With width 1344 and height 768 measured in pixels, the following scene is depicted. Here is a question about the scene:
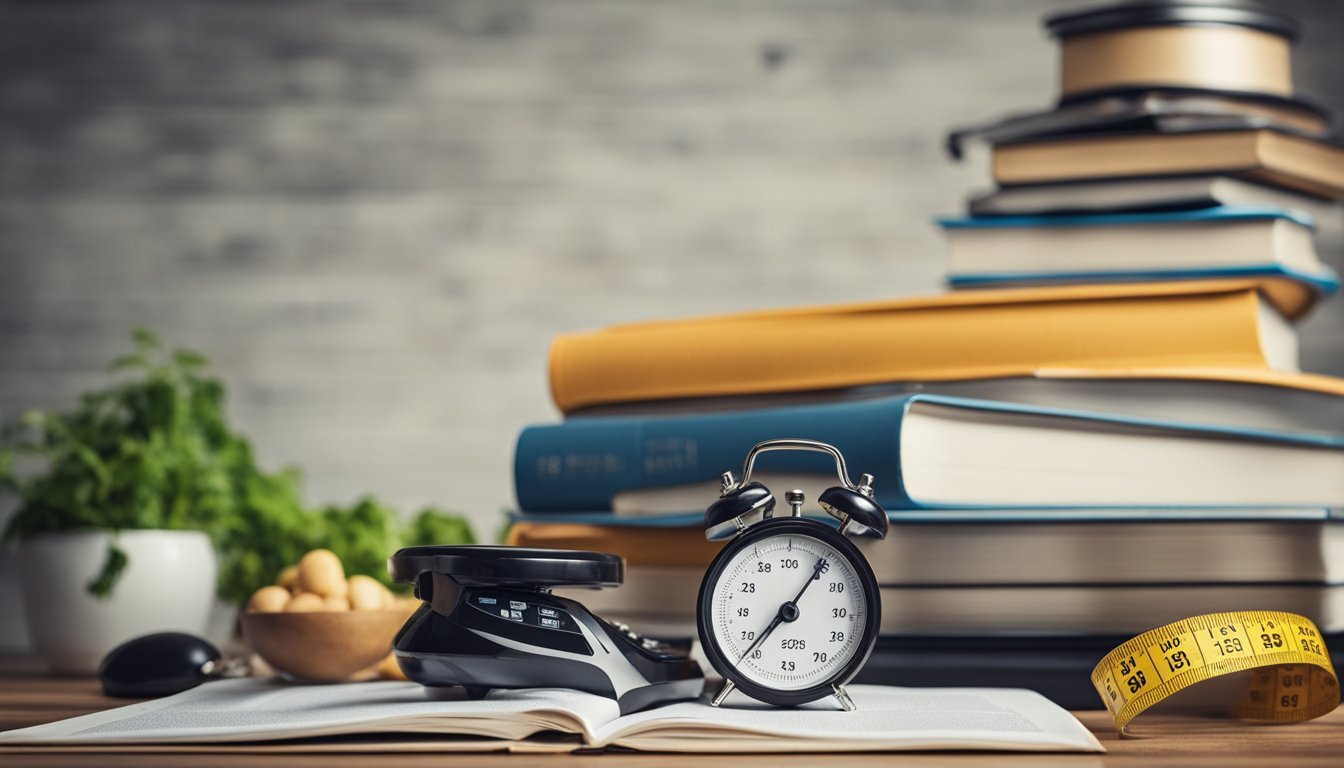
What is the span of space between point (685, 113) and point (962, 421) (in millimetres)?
1067

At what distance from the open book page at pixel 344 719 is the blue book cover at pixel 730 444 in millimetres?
280

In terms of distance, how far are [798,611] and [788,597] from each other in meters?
0.01

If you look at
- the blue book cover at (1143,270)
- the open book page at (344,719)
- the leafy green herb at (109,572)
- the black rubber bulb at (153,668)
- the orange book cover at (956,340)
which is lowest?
the black rubber bulb at (153,668)

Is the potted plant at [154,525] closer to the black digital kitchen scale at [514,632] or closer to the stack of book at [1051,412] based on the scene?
the stack of book at [1051,412]

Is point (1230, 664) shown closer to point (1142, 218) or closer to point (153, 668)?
point (1142, 218)

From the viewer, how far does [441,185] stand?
2027 millimetres

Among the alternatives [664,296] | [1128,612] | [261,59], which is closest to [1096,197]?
[1128,612]

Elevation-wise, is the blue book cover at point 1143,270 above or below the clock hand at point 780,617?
above

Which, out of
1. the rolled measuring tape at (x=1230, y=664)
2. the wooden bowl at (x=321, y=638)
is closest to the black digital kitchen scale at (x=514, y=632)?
the wooden bowl at (x=321, y=638)

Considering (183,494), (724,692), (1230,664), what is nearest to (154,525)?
(183,494)

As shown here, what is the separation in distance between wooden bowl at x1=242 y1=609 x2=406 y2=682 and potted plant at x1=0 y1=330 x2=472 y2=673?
1.17 feet

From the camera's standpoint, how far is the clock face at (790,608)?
38.3 inches

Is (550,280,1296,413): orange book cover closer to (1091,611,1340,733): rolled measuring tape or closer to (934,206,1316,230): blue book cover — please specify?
(934,206,1316,230): blue book cover

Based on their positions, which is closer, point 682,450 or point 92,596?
point 682,450
